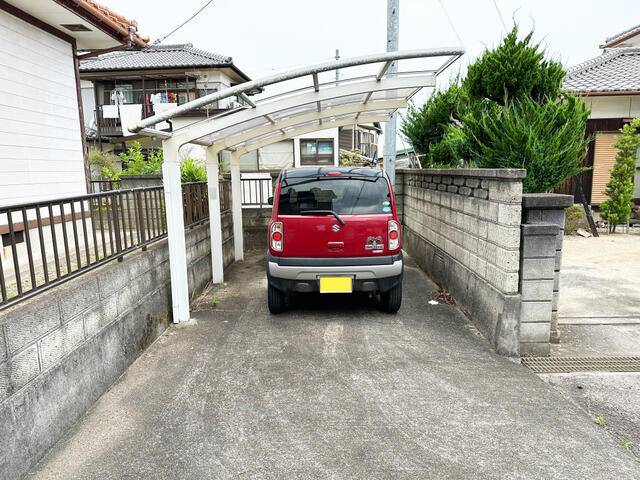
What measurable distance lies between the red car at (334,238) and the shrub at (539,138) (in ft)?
4.80

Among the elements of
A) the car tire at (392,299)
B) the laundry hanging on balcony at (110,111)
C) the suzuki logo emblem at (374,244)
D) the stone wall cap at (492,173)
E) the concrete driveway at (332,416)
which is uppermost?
the laundry hanging on balcony at (110,111)

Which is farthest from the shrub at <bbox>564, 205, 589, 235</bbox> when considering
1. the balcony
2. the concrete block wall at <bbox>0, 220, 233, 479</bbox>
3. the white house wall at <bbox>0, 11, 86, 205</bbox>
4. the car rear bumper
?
the balcony

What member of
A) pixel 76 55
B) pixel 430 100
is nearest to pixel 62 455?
pixel 76 55

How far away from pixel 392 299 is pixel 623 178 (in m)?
8.60

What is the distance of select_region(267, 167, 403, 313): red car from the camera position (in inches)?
191

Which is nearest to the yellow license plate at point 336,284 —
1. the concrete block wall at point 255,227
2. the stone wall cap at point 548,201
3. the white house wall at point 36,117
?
the stone wall cap at point 548,201

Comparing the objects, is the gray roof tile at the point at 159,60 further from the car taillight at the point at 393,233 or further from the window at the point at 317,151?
the car taillight at the point at 393,233

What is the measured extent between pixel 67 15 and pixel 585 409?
717cm

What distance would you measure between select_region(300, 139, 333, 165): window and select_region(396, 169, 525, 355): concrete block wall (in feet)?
41.6

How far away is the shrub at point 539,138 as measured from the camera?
4.86 metres

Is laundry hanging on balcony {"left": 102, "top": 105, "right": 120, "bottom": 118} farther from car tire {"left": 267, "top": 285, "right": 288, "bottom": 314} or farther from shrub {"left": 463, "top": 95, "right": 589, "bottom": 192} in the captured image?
shrub {"left": 463, "top": 95, "right": 589, "bottom": 192}

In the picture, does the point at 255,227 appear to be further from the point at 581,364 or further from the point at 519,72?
the point at 581,364

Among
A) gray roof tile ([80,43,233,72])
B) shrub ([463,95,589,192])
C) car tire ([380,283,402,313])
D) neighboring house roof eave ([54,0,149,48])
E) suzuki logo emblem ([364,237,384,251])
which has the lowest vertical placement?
car tire ([380,283,402,313])

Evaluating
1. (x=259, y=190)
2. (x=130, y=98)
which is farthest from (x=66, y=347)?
(x=130, y=98)
